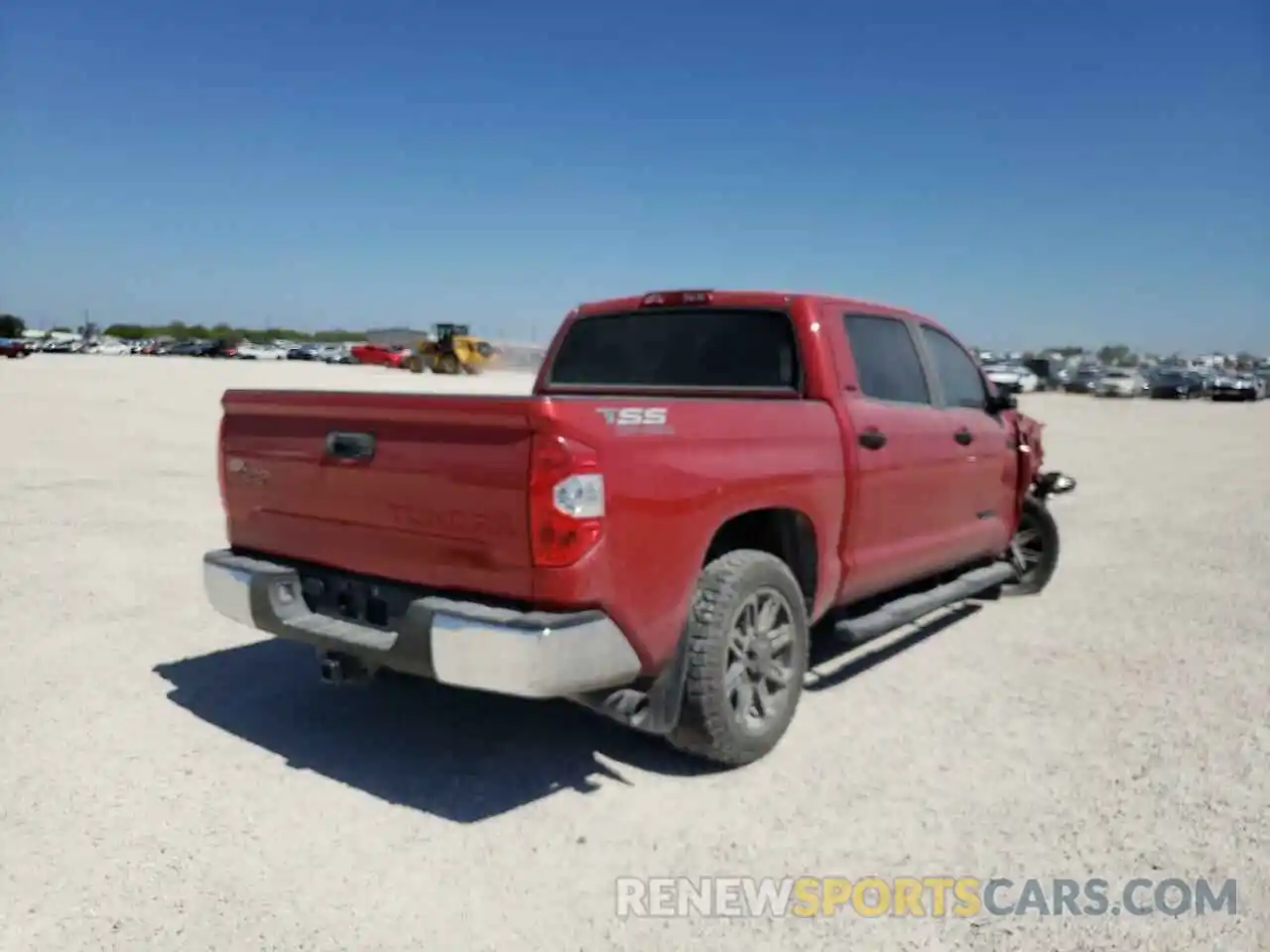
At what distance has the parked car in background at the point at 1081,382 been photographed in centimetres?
5472

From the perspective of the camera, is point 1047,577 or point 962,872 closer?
point 962,872

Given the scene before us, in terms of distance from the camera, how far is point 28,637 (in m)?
5.52

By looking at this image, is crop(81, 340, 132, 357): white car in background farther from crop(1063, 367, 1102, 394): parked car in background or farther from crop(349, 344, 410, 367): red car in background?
crop(1063, 367, 1102, 394): parked car in background

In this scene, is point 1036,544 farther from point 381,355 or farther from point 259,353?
point 259,353

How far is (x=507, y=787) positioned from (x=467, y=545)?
1.08 meters

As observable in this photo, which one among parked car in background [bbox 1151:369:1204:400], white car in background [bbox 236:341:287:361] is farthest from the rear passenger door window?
white car in background [bbox 236:341:287:361]

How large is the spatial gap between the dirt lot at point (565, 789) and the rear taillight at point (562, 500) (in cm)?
105

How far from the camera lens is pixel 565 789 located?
387 centimetres

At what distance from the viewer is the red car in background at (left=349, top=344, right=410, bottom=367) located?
56781 mm

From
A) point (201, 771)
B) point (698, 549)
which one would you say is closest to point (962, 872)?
point (698, 549)

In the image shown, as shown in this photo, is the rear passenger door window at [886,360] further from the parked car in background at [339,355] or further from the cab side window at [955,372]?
the parked car in background at [339,355]

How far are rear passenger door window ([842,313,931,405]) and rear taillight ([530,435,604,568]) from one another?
2157mm

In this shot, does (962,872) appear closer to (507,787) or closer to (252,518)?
(507,787)

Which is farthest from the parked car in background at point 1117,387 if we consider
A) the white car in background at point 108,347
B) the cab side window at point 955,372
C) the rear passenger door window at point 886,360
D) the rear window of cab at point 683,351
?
the white car in background at point 108,347
